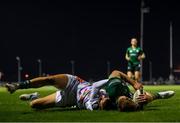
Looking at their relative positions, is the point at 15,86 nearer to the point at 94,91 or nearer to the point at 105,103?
the point at 94,91

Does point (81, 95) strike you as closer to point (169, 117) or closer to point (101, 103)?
point (101, 103)

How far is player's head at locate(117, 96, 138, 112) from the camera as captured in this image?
983 centimetres

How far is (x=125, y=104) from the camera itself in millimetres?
9891

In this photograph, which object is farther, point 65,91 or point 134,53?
point 134,53

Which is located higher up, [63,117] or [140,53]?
[140,53]

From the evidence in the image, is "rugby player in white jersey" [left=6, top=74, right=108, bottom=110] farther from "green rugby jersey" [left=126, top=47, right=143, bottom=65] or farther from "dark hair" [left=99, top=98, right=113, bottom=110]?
"green rugby jersey" [left=126, top=47, right=143, bottom=65]

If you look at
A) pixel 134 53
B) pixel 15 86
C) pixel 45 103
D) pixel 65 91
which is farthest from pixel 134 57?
pixel 15 86

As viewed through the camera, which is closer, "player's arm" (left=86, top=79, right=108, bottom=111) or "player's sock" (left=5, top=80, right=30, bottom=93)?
"player's sock" (left=5, top=80, right=30, bottom=93)

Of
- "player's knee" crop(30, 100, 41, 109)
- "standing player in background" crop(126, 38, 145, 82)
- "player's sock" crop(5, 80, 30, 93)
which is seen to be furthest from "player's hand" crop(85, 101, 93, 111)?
"standing player in background" crop(126, 38, 145, 82)

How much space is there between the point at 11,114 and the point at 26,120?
1134 mm

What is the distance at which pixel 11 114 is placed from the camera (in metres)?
10.0

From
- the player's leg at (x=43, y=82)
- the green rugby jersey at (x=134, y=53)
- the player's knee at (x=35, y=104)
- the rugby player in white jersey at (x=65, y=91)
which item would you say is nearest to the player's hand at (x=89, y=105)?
the rugby player in white jersey at (x=65, y=91)

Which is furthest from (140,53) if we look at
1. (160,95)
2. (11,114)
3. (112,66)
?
(112,66)

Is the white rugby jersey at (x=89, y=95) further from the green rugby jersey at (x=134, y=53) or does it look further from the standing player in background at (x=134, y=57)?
the green rugby jersey at (x=134, y=53)
